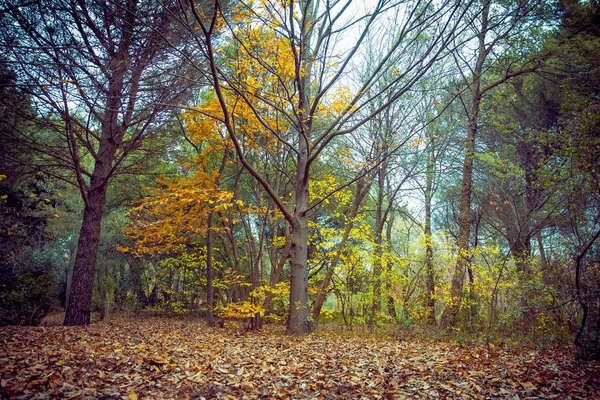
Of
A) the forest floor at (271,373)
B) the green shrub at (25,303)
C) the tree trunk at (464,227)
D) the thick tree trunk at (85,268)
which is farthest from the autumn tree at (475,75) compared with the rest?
the green shrub at (25,303)

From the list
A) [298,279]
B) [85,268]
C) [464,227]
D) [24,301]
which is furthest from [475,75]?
[24,301]

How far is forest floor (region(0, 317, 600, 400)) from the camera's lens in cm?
291

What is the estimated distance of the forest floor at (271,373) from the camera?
291cm

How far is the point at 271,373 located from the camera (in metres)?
3.70

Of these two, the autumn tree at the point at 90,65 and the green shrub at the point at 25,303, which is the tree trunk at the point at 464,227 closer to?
the autumn tree at the point at 90,65

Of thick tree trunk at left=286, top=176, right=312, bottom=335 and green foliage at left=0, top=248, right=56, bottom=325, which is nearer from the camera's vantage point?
thick tree trunk at left=286, top=176, right=312, bottom=335

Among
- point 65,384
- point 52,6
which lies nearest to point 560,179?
point 65,384

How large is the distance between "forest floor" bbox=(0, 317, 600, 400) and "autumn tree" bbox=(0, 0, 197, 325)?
304 cm

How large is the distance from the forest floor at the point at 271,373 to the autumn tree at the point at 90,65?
9.99ft

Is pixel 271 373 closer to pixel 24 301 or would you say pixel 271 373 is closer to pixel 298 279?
pixel 298 279

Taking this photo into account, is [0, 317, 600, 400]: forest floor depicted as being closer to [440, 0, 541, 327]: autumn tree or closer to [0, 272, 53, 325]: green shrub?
[440, 0, 541, 327]: autumn tree

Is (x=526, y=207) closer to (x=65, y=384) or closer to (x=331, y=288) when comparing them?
(x=331, y=288)

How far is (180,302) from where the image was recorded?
1417cm

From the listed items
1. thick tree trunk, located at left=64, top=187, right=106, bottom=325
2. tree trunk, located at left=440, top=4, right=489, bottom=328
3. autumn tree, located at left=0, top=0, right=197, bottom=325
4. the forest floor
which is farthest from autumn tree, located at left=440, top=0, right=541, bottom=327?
thick tree trunk, located at left=64, top=187, right=106, bottom=325
